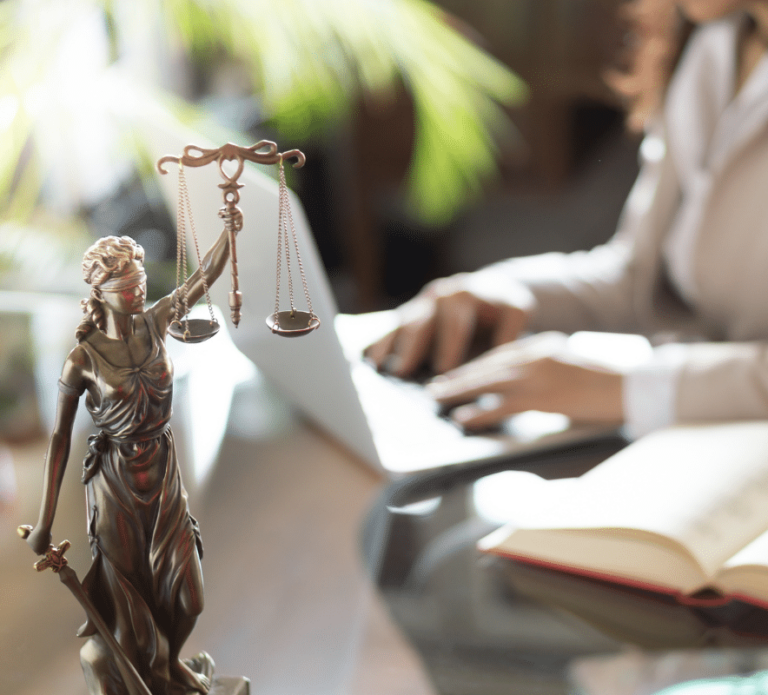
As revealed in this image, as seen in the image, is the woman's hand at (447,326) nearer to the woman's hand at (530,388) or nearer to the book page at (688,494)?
the woman's hand at (530,388)

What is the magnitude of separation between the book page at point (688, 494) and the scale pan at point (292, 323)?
20 cm

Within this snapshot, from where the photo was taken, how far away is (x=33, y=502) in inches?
18.2

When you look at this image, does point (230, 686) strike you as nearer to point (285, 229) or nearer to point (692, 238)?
point (285, 229)

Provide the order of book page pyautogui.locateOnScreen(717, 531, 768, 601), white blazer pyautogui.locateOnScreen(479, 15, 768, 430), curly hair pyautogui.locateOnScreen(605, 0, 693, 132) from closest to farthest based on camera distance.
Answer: book page pyautogui.locateOnScreen(717, 531, 768, 601), white blazer pyautogui.locateOnScreen(479, 15, 768, 430), curly hair pyautogui.locateOnScreen(605, 0, 693, 132)

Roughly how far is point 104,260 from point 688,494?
332 millimetres

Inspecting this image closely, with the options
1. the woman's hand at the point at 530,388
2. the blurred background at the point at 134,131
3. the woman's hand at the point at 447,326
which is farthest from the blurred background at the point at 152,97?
the woman's hand at the point at 530,388

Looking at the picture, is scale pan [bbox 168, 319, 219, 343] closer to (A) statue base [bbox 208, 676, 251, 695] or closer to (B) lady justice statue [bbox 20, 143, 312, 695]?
(B) lady justice statue [bbox 20, 143, 312, 695]

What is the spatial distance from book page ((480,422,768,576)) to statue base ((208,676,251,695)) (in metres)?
0.19

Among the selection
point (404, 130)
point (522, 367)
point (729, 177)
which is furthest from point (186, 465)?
point (404, 130)

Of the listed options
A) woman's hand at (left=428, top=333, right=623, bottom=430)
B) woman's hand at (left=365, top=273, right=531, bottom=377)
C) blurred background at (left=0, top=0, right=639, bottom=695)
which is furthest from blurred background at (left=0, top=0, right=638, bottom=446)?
woman's hand at (left=428, top=333, right=623, bottom=430)

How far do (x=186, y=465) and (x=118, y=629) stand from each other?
0.84ft

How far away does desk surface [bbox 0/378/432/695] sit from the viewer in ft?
1.04

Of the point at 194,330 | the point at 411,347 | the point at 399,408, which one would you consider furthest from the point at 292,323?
the point at 411,347

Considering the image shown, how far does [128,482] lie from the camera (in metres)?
0.25
